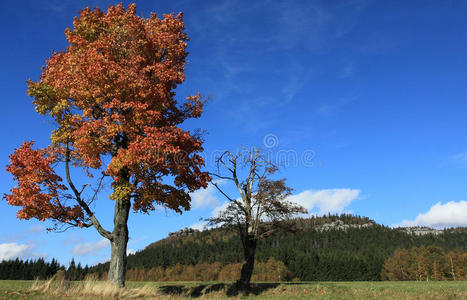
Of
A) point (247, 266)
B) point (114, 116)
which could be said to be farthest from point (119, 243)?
point (247, 266)

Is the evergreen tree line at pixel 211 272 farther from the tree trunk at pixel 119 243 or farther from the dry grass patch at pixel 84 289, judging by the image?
the dry grass patch at pixel 84 289

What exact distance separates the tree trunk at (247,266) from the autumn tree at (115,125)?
32.2ft

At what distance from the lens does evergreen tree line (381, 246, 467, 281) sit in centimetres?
11904

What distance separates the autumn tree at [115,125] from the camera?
16.0 meters

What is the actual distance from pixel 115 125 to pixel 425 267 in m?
134

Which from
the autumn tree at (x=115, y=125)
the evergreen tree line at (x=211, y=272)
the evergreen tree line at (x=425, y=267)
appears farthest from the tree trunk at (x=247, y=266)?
the evergreen tree line at (x=425, y=267)

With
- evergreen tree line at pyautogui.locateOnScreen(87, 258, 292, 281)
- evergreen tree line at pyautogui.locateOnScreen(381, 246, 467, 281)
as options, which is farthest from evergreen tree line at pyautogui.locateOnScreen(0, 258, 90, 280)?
evergreen tree line at pyautogui.locateOnScreen(381, 246, 467, 281)

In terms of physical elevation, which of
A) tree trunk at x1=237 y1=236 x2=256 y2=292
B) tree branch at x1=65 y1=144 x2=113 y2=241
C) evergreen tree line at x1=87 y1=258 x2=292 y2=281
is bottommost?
evergreen tree line at x1=87 y1=258 x2=292 y2=281

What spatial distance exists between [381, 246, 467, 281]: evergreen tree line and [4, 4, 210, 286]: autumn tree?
126520mm

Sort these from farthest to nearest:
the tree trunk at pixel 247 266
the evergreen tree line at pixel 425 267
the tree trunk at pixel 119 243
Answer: the evergreen tree line at pixel 425 267, the tree trunk at pixel 247 266, the tree trunk at pixel 119 243

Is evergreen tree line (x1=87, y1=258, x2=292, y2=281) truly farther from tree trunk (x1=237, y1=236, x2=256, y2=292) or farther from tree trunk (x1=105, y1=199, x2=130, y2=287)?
tree trunk (x1=105, y1=199, x2=130, y2=287)

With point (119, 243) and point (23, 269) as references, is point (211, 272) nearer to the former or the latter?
point (23, 269)

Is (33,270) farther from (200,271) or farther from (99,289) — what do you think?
(99,289)

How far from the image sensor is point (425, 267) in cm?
11938
